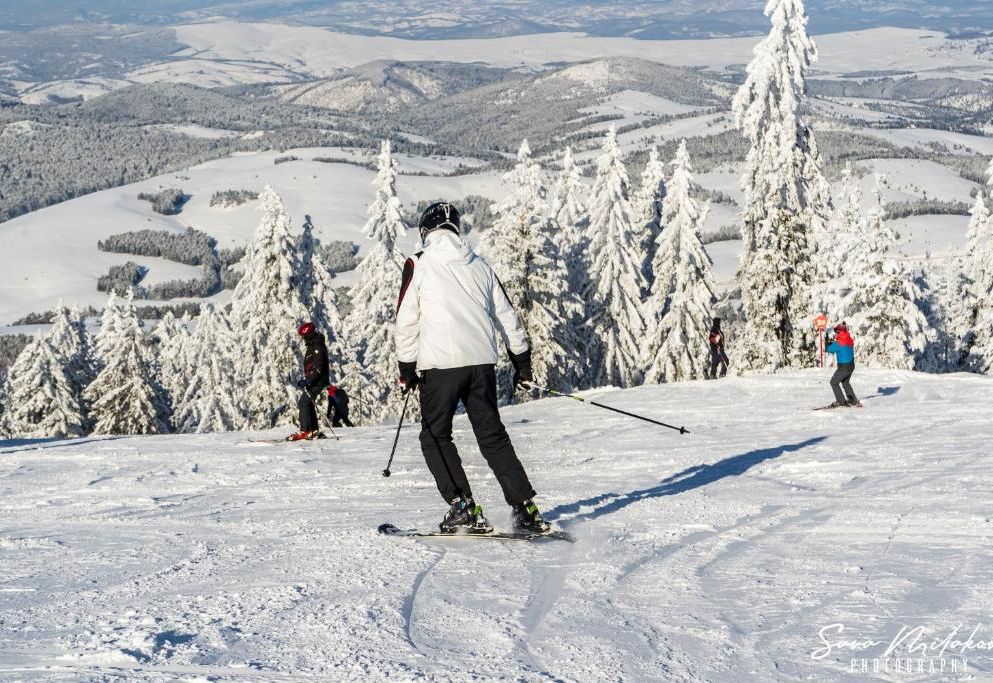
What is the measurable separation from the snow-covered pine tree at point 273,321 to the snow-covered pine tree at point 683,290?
13.1m

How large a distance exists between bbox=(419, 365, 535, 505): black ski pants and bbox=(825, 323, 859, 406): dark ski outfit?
10.1 metres

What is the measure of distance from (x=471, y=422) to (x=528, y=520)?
2.50ft

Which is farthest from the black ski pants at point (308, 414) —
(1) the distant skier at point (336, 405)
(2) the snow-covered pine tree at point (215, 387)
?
(2) the snow-covered pine tree at point (215, 387)

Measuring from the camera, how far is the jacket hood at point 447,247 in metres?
6.27

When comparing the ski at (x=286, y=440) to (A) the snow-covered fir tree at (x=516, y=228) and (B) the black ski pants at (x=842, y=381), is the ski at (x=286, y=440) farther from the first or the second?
(A) the snow-covered fir tree at (x=516, y=228)

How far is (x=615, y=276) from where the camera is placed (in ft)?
128

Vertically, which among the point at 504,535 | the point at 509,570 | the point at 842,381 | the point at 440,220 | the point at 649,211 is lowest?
the point at 649,211

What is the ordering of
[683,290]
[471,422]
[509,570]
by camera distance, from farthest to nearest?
[683,290] → [471,422] → [509,570]

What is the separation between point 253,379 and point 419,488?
26.3 metres

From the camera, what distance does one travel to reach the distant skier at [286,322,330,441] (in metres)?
14.1

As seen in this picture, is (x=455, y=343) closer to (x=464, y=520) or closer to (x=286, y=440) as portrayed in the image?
(x=464, y=520)

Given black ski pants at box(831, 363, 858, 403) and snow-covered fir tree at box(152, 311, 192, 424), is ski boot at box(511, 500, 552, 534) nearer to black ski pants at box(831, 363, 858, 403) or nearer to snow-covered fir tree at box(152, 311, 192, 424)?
black ski pants at box(831, 363, 858, 403)

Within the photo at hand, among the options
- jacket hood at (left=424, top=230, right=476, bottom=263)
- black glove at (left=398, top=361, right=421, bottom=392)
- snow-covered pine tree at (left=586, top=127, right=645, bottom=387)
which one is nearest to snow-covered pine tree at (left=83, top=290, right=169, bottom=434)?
snow-covered pine tree at (left=586, top=127, right=645, bottom=387)

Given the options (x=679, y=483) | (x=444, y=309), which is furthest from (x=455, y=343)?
(x=679, y=483)
